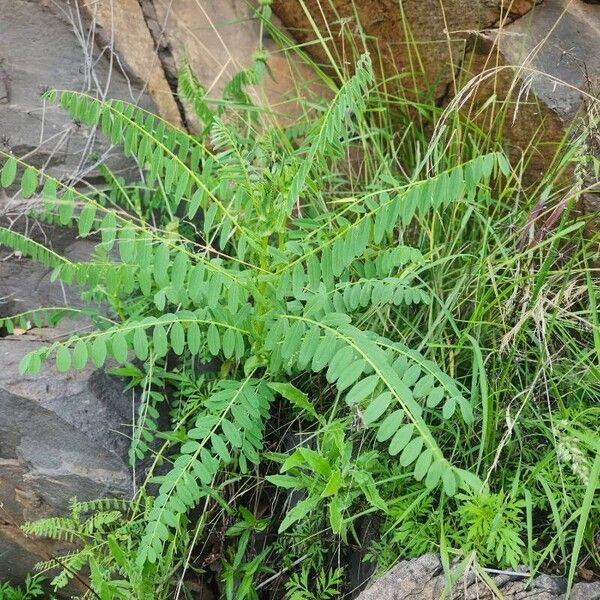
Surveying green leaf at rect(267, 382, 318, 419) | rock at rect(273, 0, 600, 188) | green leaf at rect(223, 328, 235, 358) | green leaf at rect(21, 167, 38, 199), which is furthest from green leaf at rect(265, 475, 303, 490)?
rock at rect(273, 0, 600, 188)

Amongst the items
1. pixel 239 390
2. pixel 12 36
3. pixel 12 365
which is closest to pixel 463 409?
pixel 239 390

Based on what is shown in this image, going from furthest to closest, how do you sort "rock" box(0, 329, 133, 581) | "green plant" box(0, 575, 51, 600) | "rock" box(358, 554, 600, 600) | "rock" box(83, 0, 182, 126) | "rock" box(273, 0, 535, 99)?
"rock" box(83, 0, 182, 126) < "rock" box(273, 0, 535, 99) < "green plant" box(0, 575, 51, 600) < "rock" box(0, 329, 133, 581) < "rock" box(358, 554, 600, 600)

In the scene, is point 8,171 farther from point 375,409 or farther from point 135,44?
point 135,44

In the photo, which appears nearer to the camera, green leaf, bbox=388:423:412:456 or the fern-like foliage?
green leaf, bbox=388:423:412:456

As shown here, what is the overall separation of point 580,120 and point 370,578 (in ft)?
5.66

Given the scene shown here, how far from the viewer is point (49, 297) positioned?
3.06 meters

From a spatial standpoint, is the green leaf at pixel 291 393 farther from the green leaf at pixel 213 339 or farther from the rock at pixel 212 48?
the rock at pixel 212 48

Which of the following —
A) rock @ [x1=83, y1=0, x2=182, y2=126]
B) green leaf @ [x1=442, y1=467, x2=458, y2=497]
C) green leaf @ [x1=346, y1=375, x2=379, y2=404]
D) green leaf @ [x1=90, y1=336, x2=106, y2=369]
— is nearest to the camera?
green leaf @ [x1=442, y1=467, x2=458, y2=497]

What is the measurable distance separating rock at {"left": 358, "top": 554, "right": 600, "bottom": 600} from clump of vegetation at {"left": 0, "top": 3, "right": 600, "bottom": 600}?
0.20ft

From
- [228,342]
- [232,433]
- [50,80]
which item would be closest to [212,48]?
[50,80]

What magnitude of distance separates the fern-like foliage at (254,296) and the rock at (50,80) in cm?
64

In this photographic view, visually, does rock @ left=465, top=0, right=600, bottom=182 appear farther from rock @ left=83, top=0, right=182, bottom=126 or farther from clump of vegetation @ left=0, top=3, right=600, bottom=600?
rock @ left=83, top=0, right=182, bottom=126

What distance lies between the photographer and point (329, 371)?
6.43 ft

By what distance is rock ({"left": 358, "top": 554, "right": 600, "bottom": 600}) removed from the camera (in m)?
2.00
